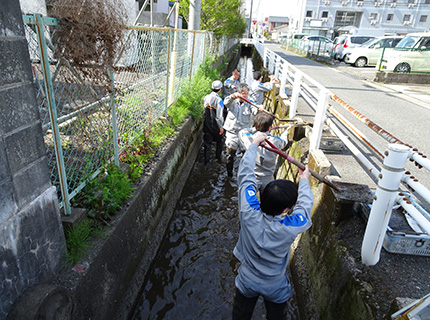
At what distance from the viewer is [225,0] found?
1611 cm

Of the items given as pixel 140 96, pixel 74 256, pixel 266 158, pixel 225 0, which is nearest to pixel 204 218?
pixel 266 158

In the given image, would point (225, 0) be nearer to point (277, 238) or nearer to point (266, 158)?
point (266, 158)

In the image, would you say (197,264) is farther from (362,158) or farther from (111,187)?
(362,158)

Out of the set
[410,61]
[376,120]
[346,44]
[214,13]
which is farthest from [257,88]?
[346,44]

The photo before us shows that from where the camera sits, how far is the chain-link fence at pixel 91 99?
232cm

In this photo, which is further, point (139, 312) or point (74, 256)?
point (139, 312)

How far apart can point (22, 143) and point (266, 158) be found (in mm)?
2720

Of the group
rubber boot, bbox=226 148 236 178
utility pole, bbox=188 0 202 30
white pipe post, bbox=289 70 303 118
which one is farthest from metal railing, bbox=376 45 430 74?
rubber boot, bbox=226 148 236 178

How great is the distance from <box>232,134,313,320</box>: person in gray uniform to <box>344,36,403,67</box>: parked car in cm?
1720

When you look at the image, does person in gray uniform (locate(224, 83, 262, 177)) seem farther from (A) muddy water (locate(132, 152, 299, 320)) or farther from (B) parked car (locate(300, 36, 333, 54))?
(B) parked car (locate(300, 36, 333, 54))

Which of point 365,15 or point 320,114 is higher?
point 365,15

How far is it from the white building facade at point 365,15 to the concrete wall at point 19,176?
48141 millimetres

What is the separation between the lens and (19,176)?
1.90 meters

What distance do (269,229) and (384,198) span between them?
844 millimetres
